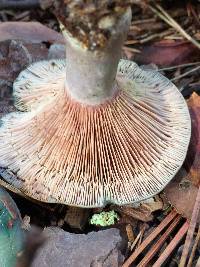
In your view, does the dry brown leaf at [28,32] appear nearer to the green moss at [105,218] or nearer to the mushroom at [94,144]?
Result: the mushroom at [94,144]

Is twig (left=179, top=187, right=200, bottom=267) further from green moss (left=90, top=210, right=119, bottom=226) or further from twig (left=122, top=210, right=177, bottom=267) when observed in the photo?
green moss (left=90, top=210, right=119, bottom=226)

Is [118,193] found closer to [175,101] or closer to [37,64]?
[175,101]

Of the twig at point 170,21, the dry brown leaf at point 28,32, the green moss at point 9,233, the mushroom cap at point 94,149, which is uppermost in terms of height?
the twig at point 170,21

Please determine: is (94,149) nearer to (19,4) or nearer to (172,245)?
(172,245)

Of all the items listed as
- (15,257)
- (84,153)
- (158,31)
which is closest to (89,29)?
(84,153)

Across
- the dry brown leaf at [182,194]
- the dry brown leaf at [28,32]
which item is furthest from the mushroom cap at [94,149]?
the dry brown leaf at [28,32]

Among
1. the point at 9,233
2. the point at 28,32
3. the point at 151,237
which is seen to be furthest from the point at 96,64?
the point at 28,32
